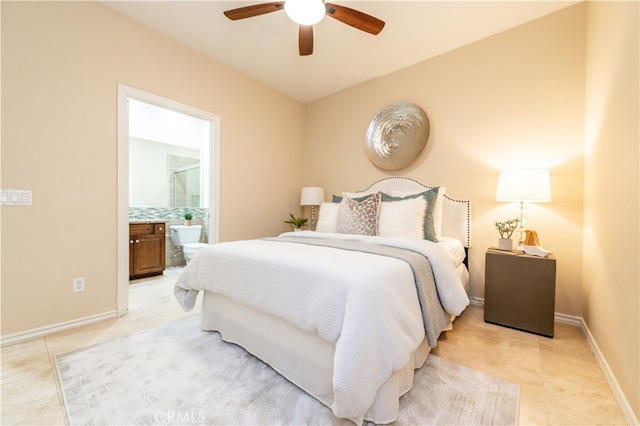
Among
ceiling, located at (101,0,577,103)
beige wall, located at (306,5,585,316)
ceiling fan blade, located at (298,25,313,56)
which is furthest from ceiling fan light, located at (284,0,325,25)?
beige wall, located at (306,5,585,316)

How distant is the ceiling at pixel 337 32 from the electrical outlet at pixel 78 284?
2280 millimetres

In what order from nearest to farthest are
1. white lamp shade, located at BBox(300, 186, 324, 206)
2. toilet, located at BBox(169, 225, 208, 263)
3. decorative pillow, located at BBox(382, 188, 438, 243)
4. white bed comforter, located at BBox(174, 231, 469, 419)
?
white bed comforter, located at BBox(174, 231, 469, 419)
decorative pillow, located at BBox(382, 188, 438, 243)
white lamp shade, located at BBox(300, 186, 324, 206)
toilet, located at BBox(169, 225, 208, 263)

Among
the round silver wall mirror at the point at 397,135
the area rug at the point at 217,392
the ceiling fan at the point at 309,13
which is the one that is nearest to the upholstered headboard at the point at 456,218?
the round silver wall mirror at the point at 397,135

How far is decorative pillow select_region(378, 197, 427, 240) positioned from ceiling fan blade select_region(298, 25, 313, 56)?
1.54 meters

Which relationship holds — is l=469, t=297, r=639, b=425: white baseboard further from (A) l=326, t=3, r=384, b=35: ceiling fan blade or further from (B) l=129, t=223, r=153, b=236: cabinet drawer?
(B) l=129, t=223, r=153, b=236: cabinet drawer

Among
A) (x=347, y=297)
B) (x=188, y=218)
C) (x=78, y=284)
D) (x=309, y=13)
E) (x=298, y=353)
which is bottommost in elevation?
(x=298, y=353)

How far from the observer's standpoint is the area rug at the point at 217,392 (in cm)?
113

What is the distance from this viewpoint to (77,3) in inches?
80.3

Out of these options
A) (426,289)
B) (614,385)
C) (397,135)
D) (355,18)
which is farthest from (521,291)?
(355,18)

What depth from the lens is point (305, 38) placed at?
205cm

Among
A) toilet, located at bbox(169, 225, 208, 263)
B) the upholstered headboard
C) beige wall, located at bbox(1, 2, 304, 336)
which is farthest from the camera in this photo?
toilet, located at bbox(169, 225, 208, 263)

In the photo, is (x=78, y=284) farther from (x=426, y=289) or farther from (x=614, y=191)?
(x=614, y=191)

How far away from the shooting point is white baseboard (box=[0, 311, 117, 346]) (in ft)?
5.79

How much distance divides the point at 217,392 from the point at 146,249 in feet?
9.64
